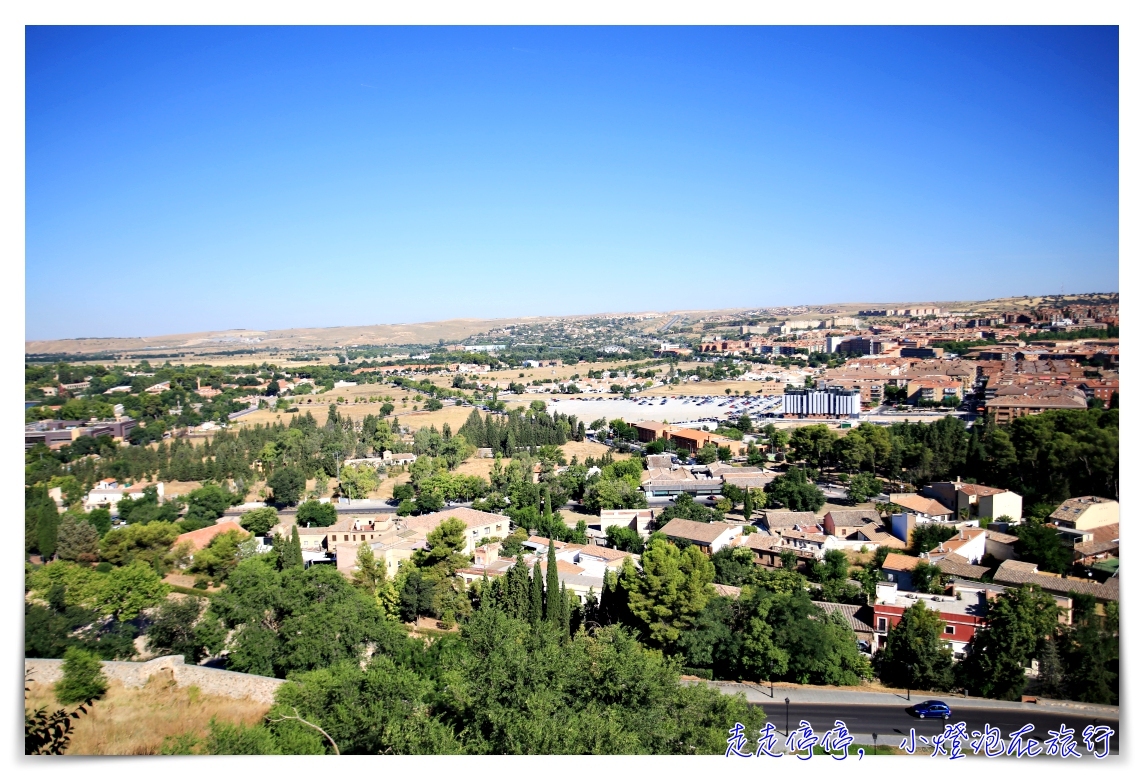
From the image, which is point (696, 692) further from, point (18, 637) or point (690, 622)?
point (18, 637)

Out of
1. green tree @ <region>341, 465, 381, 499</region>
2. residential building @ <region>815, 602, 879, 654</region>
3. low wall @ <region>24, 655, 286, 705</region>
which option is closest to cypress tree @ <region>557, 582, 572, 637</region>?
residential building @ <region>815, 602, 879, 654</region>

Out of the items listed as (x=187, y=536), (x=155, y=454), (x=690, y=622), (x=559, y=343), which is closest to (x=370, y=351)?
(x=559, y=343)

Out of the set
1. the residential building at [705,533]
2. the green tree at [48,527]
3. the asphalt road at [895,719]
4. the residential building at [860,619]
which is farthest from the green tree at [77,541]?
the residential building at [860,619]

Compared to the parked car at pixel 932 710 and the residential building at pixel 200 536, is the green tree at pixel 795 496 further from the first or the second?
the residential building at pixel 200 536

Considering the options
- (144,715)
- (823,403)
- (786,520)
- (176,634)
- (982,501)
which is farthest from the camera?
(823,403)

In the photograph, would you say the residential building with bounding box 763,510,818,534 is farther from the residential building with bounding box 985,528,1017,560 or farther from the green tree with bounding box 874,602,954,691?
the green tree with bounding box 874,602,954,691

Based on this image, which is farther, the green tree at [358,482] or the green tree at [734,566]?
the green tree at [358,482]

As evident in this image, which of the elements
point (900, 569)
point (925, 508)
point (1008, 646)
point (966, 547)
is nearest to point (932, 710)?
point (1008, 646)

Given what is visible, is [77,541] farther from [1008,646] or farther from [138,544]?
[1008,646]
